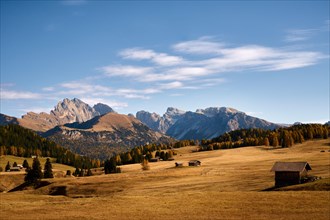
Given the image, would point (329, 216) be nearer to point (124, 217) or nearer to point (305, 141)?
point (124, 217)

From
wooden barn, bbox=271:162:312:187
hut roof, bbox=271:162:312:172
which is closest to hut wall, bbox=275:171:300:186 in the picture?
wooden barn, bbox=271:162:312:187

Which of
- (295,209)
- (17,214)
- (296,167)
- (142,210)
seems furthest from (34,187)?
(295,209)

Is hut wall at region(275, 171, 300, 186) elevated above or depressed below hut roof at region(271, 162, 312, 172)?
below

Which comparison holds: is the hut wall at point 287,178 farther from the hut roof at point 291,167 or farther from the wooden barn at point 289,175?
the hut roof at point 291,167

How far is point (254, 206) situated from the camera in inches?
1971

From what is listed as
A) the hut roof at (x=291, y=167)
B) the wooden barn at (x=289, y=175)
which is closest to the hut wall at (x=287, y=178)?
the wooden barn at (x=289, y=175)

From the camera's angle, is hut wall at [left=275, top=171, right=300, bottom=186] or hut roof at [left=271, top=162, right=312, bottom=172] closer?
hut wall at [left=275, top=171, right=300, bottom=186]

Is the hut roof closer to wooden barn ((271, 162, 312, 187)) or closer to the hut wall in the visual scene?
wooden barn ((271, 162, 312, 187))

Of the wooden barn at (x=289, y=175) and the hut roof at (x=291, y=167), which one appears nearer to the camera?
the wooden barn at (x=289, y=175)

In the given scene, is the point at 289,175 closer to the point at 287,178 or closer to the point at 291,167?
the point at 287,178

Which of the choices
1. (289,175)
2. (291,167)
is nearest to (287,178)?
(289,175)

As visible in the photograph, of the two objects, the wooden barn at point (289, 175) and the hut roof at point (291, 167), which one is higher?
the hut roof at point (291, 167)

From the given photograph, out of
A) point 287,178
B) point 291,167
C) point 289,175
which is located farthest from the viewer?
point 291,167

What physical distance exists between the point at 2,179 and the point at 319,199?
358 feet
